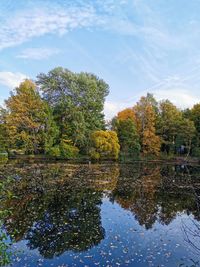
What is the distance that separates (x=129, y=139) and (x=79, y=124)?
34.9 ft

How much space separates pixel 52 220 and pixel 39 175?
42.6 feet

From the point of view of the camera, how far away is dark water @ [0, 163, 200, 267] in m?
9.27

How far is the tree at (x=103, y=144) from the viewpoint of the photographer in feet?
145

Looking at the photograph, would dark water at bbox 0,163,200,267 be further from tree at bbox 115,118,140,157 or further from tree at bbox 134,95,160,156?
tree at bbox 134,95,160,156

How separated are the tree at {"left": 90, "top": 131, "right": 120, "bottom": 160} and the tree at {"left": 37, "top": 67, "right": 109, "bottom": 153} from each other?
6.73 feet

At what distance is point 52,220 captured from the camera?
42.0 feet

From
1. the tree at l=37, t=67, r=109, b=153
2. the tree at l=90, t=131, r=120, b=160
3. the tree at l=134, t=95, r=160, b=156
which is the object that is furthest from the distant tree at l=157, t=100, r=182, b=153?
the tree at l=37, t=67, r=109, b=153

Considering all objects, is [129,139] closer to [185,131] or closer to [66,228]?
[185,131]

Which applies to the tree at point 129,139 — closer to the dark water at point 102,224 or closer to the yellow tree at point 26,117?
the yellow tree at point 26,117

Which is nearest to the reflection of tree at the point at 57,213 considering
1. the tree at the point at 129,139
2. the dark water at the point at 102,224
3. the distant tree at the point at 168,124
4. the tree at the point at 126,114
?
the dark water at the point at 102,224

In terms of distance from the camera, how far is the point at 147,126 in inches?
2131

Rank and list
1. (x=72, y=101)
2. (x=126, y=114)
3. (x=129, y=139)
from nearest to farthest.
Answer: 1. (x=72, y=101)
2. (x=129, y=139)
3. (x=126, y=114)

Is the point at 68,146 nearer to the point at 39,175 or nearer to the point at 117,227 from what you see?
the point at 39,175

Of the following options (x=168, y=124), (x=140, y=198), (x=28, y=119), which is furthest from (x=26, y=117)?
(x=140, y=198)
